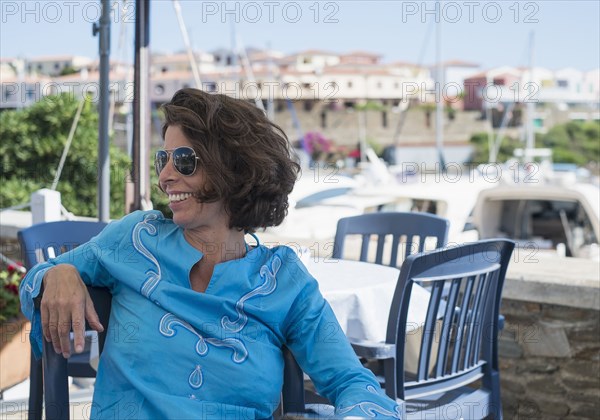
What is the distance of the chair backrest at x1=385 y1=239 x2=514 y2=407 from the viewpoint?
236 cm

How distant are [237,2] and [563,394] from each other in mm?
2657

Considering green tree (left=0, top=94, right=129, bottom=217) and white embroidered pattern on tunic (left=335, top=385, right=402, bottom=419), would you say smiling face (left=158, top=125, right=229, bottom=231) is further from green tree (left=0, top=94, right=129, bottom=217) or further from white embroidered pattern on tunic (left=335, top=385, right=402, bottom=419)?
green tree (left=0, top=94, right=129, bottom=217)

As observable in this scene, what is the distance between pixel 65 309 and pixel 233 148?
1.45ft

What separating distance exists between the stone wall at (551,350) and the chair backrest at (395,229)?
18.6 inches

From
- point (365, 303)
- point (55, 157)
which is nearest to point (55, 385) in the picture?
point (365, 303)

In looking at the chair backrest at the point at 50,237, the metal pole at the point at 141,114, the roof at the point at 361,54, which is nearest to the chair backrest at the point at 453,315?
the chair backrest at the point at 50,237

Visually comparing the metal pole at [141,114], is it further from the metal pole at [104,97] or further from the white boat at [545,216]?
the white boat at [545,216]

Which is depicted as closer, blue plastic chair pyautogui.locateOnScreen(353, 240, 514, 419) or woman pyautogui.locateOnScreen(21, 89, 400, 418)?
woman pyautogui.locateOnScreen(21, 89, 400, 418)

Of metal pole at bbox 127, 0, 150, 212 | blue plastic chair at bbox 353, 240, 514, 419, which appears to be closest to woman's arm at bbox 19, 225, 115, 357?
blue plastic chair at bbox 353, 240, 514, 419

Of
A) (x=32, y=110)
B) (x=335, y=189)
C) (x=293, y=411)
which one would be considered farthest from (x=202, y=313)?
(x=335, y=189)

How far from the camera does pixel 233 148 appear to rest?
5.63 ft

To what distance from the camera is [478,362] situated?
268 cm

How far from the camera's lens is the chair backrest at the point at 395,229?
3.52m

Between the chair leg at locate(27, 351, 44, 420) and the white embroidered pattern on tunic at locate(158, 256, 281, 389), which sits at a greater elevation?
the white embroidered pattern on tunic at locate(158, 256, 281, 389)
